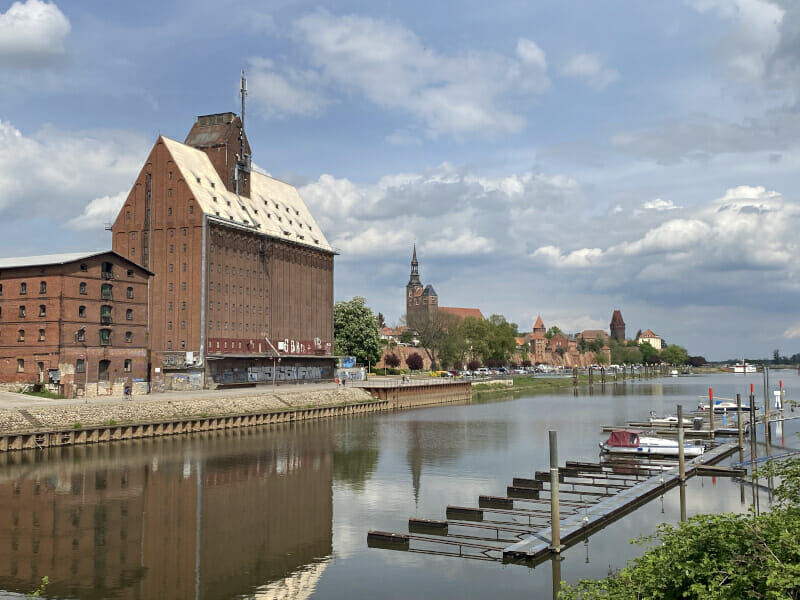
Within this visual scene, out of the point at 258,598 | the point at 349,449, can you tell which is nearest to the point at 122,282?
the point at 349,449

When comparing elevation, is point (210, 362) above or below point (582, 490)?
above

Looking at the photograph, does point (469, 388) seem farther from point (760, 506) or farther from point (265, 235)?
point (760, 506)

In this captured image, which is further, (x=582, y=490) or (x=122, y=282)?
(x=122, y=282)

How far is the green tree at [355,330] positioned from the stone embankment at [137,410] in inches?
1696

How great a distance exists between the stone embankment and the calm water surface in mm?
3279

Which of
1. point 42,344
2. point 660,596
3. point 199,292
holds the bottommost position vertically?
point 660,596

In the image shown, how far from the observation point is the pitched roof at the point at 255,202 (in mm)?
88062

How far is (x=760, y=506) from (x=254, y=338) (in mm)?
67572

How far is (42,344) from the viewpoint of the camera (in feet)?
210

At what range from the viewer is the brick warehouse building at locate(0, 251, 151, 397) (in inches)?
2520

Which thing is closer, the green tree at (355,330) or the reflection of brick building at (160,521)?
the reflection of brick building at (160,521)

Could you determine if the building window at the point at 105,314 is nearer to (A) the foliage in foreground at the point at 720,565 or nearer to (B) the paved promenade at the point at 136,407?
(B) the paved promenade at the point at 136,407

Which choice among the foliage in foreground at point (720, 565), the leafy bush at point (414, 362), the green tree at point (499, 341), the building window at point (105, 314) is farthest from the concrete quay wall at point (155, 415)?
the green tree at point (499, 341)

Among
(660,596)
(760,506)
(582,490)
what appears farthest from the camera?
(582,490)
